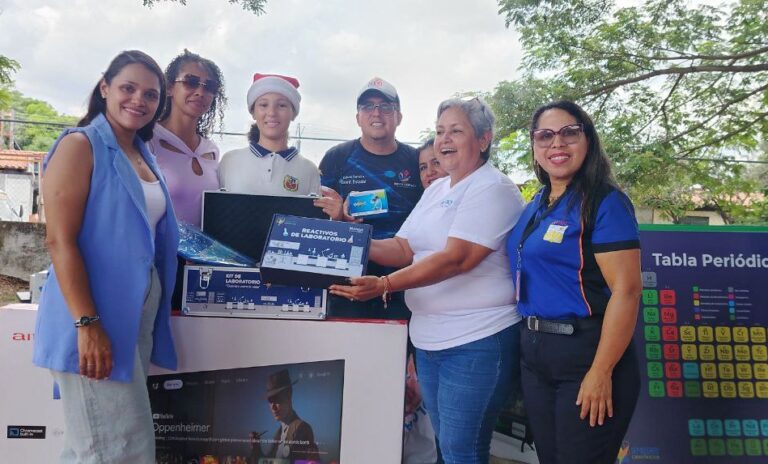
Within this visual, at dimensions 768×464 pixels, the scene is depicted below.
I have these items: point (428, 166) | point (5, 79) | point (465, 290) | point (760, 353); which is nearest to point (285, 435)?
point (465, 290)

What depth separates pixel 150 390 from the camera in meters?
2.07

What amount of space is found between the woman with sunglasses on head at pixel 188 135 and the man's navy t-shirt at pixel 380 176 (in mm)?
593

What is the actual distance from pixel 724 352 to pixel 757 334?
192 millimetres

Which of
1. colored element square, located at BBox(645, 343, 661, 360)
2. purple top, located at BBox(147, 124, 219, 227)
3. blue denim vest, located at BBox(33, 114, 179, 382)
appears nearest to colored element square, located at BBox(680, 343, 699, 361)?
colored element square, located at BBox(645, 343, 661, 360)

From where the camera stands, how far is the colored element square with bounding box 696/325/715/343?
2.79 meters

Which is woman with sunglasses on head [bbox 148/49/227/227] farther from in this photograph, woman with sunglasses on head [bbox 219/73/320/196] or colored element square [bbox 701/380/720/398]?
colored element square [bbox 701/380/720/398]

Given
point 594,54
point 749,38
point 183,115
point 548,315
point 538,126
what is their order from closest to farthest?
point 548,315, point 538,126, point 183,115, point 749,38, point 594,54

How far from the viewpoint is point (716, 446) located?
2719mm

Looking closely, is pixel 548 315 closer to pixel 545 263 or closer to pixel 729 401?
pixel 545 263

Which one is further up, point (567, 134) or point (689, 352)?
point (567, 134)

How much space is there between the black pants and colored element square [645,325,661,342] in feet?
3.97

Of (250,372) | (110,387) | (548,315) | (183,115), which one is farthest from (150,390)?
(548,315)

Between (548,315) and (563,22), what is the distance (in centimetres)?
472

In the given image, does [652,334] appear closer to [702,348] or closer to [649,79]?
[702,348]
